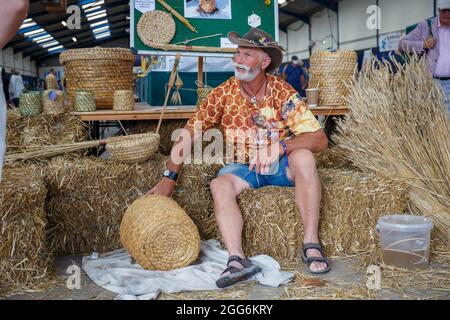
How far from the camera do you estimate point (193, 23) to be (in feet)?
13.6

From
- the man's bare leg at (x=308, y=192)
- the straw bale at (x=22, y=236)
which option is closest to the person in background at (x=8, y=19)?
the straw bale at (x=22, y=236)

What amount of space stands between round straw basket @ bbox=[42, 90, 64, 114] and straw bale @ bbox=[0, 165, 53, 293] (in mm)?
870

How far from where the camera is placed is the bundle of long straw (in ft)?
9.65

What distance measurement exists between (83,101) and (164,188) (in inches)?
41.4

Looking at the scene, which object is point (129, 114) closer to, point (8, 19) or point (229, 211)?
point (229, 211)

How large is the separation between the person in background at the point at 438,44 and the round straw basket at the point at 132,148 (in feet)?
6.93

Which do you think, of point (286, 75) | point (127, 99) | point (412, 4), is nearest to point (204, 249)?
point (127, 99)

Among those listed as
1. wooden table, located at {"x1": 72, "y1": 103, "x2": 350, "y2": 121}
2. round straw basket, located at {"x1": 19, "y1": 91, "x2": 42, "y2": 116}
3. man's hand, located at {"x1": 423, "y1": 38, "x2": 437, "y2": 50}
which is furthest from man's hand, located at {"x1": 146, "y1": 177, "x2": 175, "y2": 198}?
man's hand, located at {"x1": 423, "y1": 38, "x2": 437, "y2": 50}

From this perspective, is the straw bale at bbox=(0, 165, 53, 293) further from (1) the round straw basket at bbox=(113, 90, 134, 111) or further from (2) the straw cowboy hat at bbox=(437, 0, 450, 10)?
(2) the straw cowboy hat at bbox=(437, 0, 450, 10)

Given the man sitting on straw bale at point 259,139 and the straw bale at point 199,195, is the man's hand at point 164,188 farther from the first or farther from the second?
the straw bale at point 199,195

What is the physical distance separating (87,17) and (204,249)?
54.3ft

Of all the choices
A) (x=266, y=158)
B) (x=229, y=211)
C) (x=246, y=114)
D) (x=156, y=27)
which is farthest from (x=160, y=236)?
(x=156, y=27)
